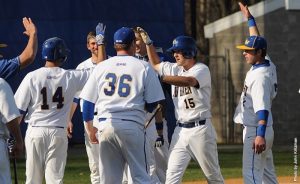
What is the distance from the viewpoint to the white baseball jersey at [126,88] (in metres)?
11.1

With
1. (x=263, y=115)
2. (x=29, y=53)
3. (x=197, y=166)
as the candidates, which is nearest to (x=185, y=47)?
(x=263, y=115)

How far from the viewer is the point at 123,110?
36.3ft

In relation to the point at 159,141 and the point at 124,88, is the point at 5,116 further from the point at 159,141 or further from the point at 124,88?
the point at 159,141

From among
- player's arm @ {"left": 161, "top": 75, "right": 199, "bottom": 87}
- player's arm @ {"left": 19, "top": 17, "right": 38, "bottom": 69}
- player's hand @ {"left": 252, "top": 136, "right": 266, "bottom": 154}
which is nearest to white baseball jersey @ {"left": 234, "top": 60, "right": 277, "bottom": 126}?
player's hand @ {"left": 252, "top": 136, "right": 266, "bottom": 154}

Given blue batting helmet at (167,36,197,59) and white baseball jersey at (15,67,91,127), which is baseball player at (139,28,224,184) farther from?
white baseball jersey at (15,67,91,127)

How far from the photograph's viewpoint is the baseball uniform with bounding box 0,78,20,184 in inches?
407

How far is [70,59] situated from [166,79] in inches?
511

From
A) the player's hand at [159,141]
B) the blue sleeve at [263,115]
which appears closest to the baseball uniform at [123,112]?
the blue sleeve at [263,115]

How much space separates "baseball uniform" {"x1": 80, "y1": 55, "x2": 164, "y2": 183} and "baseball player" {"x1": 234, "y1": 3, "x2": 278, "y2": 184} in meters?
1.32

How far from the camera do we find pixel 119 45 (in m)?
11.4

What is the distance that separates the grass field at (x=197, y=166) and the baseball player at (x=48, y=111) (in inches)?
188

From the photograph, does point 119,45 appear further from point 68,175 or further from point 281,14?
point 281,14

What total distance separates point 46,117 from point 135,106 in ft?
6.24

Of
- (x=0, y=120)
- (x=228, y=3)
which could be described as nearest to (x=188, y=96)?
(x=0, y=120)
